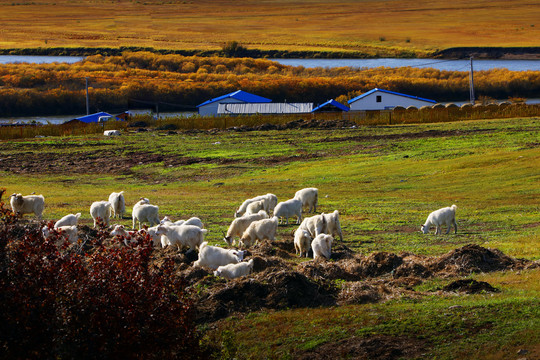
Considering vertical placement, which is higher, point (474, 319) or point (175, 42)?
point (175, 42)

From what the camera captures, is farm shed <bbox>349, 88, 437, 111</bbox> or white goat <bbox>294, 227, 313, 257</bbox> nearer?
white goat <bbox>294, 227, 313, 257</bbox>

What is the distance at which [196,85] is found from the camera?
13225cm

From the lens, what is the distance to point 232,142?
60.2 m

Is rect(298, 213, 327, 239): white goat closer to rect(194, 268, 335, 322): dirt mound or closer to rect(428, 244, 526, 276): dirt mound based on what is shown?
rect(428, 244, 526, 276): dirt mound

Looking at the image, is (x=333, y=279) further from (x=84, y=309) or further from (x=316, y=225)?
(x=84, y=309)

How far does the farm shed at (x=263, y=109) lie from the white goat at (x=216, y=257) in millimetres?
77764

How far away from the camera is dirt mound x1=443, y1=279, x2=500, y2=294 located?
14500mm

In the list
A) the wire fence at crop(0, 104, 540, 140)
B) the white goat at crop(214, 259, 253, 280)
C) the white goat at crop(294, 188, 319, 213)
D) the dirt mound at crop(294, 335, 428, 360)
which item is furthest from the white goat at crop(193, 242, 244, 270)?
the wire fence at crop(0, 104, 540, 140)

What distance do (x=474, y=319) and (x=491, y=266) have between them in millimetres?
4439

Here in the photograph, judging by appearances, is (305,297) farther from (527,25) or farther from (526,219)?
(527,25)

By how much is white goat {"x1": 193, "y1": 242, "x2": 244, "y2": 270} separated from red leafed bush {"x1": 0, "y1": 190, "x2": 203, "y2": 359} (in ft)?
21.3

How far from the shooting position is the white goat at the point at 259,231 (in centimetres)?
2069

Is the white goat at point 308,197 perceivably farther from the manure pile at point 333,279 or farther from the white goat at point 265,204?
the manure pile at point 333,279

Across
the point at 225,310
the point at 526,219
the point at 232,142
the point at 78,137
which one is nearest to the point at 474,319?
the point at 225,310
